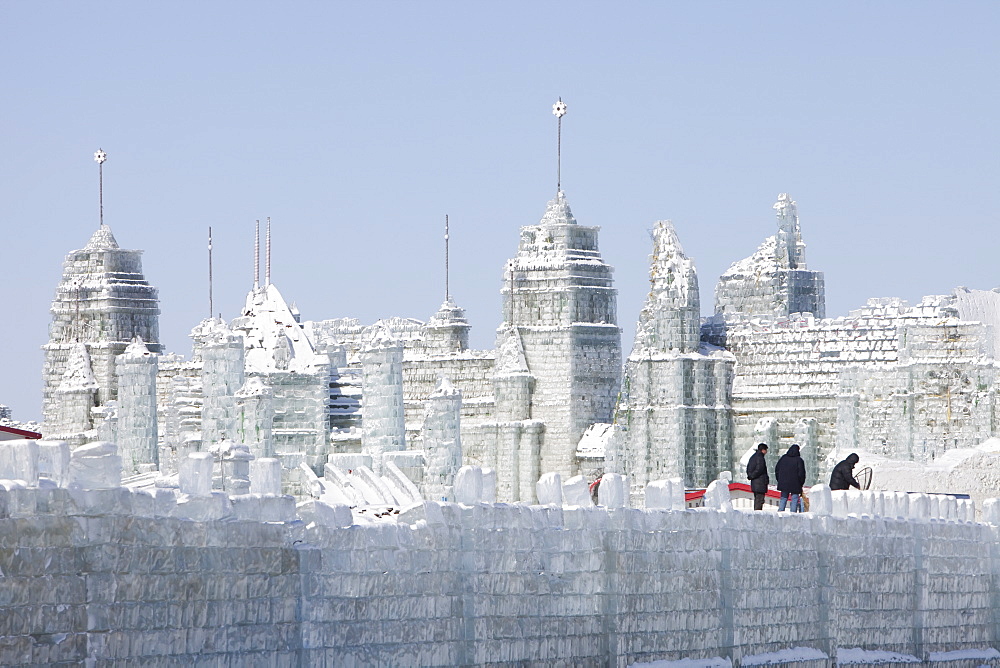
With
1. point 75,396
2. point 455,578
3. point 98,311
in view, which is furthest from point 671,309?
point 455,578

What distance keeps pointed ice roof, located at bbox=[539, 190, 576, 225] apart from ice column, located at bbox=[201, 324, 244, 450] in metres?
15.6

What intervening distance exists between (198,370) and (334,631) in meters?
61.3

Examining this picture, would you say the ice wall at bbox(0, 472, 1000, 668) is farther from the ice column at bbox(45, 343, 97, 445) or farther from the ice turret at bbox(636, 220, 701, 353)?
the ice column at bbox(45, 343, 97, 445)

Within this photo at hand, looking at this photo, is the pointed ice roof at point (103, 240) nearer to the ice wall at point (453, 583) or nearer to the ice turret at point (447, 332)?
the ice turret at point (447, 332)

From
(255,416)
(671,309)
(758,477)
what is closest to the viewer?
(758,477)

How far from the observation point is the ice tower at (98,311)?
83812 millimetres

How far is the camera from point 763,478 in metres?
25.0

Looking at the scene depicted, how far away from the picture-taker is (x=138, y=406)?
6838 centimetres

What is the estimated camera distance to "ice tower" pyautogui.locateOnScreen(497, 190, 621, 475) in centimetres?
6862

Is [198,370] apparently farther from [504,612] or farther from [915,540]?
[504,612]

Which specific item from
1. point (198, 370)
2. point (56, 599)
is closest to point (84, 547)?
point (56, 599)

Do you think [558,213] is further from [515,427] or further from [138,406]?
[138,406]

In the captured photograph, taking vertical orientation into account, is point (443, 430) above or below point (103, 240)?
below

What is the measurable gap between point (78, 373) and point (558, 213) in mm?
23394
